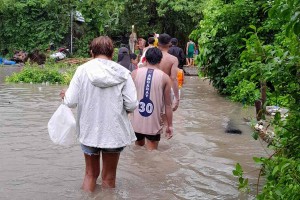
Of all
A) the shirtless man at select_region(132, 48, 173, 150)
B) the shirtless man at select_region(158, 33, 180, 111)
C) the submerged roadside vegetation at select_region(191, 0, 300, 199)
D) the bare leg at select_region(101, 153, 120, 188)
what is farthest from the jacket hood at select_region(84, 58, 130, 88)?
the shirtless man at select_region(158, 33, 180, 111)

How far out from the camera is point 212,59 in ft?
46.2

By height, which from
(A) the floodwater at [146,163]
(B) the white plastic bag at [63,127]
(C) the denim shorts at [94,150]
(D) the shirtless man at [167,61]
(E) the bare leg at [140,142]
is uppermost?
(D) the shirtless man at [167,61]

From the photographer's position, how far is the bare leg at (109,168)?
215 inches

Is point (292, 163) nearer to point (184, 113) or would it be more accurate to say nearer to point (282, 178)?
point (282, 178)

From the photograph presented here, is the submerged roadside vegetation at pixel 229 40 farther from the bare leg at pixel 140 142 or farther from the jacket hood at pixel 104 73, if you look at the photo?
the bare leg at pixel 140 142

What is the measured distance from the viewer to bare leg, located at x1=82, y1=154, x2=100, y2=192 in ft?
18.0

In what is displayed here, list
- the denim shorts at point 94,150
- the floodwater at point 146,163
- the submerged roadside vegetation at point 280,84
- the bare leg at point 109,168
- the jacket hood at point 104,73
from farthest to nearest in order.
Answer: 1. the floodwater at point 146,163
2. the bare leg at point 109,168
3. the denim shorts at point 94,150
4. the jacket hood at point 104,73
5. the submerged roadside vegetation at point 280,84

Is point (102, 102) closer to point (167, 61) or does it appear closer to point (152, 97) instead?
point (152, 97)

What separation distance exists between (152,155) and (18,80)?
12.3 m

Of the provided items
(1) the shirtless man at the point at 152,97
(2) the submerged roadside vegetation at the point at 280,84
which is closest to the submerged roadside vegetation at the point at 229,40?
(2) the submerged roadside vegetation at the point at 280,84

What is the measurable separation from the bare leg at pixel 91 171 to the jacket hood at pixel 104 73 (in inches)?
32.4

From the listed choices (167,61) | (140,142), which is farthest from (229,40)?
(140,142)

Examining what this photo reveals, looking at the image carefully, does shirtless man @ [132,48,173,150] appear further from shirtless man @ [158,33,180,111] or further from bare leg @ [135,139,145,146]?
shirtless man @ [158,33,180,111]

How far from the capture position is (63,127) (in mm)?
5488
